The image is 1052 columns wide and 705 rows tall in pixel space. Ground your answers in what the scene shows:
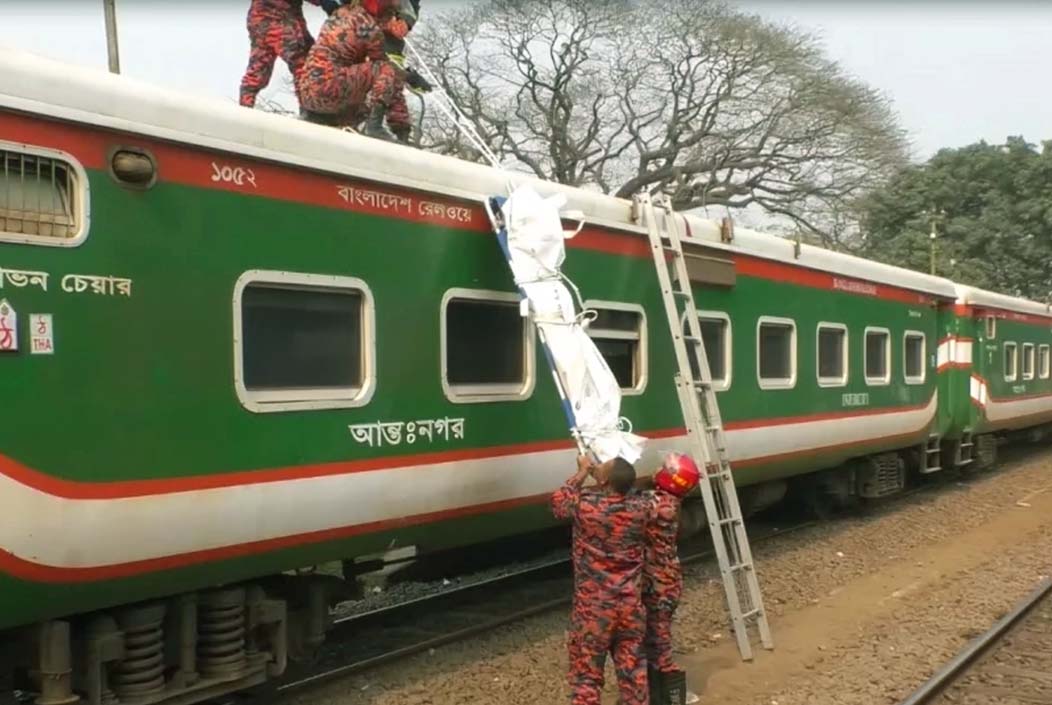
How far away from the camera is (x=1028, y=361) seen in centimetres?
1936

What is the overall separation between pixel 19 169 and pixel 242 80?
10.7ft

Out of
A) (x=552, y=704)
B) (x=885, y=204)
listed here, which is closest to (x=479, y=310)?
(x=552, y=704)

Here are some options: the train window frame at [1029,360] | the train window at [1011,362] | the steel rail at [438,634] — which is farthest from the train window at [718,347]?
the train window frame at [1029,360]

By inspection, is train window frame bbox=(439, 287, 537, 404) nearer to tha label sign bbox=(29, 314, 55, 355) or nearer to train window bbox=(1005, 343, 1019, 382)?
tha label sign bbox=(29, 314, 55, 355)

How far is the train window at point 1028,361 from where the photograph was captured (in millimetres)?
19062

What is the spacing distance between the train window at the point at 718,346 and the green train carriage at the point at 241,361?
109 centimetres

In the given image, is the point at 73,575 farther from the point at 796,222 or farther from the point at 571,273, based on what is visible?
the point at 796,222

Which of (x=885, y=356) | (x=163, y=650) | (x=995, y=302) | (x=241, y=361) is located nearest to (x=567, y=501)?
(x=241, y=361)

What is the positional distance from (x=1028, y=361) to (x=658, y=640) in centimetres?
1623

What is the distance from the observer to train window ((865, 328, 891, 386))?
11.9 m

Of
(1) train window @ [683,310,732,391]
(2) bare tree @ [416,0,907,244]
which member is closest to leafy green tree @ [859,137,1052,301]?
(2) bare tree @ [416,0,907,244]

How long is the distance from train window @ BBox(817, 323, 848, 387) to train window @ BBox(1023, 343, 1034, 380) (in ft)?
30.9

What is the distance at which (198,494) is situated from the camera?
466cm

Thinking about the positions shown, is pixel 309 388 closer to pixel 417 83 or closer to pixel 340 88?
pixel 340 88
